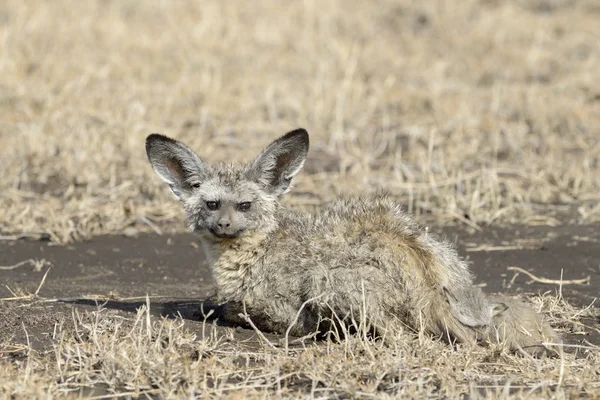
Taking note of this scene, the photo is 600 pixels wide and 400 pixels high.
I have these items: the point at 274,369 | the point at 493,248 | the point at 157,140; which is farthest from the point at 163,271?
the point at 274,369

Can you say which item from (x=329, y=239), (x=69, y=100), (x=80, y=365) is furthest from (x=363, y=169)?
(x=80, y=365)

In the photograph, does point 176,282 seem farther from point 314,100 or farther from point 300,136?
point 314,100

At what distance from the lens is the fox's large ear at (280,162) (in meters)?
6.68

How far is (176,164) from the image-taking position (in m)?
6.89

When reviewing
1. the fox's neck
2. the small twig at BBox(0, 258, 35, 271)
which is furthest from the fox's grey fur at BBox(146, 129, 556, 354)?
the small twig at BBox(0, 258, 35, 271)

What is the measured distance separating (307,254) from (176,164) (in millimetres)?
1319

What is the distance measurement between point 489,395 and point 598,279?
3434 mm

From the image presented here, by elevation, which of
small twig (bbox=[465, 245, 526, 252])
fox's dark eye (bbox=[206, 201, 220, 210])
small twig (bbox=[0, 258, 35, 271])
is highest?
fox's dark eye (bbox=[206, 201, 220, 210])

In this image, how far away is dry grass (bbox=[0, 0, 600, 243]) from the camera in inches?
395

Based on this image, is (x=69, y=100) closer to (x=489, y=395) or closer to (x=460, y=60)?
(x=460, y=60)

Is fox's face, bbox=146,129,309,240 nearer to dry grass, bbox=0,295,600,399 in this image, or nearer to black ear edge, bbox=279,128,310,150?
black ear edge, bbox=279,128,310,150

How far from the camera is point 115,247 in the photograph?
29.2ft

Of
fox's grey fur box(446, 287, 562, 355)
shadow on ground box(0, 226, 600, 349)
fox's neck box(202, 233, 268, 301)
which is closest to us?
fox's grey fur box(446, 287, 562, 355)

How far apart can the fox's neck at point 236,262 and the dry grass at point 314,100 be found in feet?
9.48
